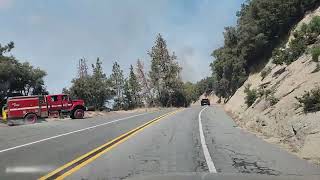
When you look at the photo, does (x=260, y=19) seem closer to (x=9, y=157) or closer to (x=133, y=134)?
→ (x=133, y=134)

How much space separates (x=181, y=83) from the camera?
11588cm

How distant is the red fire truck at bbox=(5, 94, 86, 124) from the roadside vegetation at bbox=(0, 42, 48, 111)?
1775 centimetres

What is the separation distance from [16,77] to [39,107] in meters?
23.3

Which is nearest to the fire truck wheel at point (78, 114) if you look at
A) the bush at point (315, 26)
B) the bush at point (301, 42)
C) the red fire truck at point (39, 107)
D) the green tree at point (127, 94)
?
the red fire truck at point (39, 107)

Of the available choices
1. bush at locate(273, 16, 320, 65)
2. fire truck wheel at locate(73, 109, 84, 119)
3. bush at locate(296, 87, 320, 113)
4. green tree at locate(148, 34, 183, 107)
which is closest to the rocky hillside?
bush at locate(296, 87, 320, 113)

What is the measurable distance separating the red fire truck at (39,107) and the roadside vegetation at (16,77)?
58.2 ft

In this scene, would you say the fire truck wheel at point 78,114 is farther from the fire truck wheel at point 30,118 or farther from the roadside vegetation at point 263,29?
the roadside vegetation at point 263,29

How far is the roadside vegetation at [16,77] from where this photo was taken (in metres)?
63.0

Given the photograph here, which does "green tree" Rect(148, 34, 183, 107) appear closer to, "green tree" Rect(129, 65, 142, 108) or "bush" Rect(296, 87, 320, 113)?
"green tree" Rect(129, 65, 142, 108)

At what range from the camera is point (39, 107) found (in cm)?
4494

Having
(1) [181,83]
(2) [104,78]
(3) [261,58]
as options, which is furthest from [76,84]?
(3) [261,58]

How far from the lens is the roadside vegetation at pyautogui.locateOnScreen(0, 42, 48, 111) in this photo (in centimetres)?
6303

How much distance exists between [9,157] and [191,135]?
30.4ft

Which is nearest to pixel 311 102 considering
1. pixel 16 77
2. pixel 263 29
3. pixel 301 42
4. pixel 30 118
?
pixel 301 42
